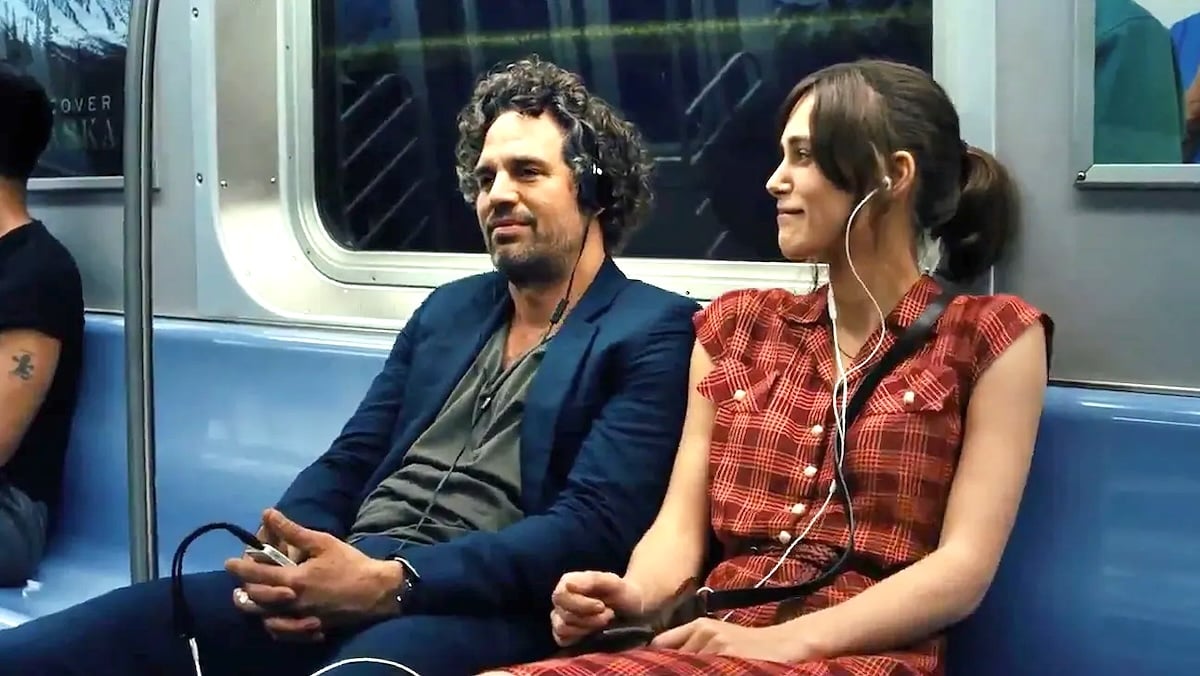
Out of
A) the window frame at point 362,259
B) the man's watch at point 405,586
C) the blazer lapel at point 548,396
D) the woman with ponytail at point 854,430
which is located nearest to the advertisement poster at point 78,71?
the window frame at point 362,259

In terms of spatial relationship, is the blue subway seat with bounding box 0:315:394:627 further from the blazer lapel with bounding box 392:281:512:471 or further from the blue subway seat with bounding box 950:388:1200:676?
the blue subway seat with bounding box 950:388:1200:676

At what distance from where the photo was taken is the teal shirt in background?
1.83 m

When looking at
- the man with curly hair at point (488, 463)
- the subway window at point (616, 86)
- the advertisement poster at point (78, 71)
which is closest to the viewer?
the man with curly hair at point (488, 463)

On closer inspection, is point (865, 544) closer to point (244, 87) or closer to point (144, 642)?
point (144, 642)

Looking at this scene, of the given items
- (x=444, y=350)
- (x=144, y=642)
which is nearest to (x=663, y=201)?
(x=444, y=350)

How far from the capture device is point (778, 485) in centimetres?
179

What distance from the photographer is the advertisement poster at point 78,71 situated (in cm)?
337

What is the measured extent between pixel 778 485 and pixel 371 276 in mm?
1503

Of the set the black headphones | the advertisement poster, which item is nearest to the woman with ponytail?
the black headphones

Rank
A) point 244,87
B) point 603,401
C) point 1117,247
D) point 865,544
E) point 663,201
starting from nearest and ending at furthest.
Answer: point 865,544 < point 1117,247 < point 603,401 < point 663,201 < point 244,87

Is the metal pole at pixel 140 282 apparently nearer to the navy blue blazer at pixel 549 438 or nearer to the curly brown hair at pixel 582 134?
the navy blue blazer at pixel 549 438

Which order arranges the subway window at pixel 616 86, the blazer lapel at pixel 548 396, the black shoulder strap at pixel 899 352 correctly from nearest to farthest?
the black shoulder strap at pixel 899 352 → the blazer lapel at pixel 548 396 → the subway window at pixel 616 86

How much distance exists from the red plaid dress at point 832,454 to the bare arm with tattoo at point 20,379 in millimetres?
1690

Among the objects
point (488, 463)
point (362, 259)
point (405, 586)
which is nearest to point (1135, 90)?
point (488, 463)
